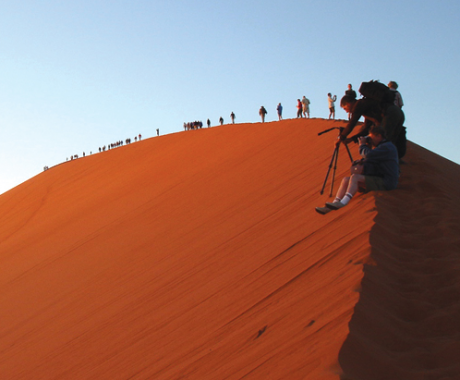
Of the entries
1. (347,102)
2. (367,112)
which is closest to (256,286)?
(347,102)

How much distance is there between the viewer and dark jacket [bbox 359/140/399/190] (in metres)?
5.50

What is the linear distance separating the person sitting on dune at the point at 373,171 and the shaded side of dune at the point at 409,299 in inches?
12.0

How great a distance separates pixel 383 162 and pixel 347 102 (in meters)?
1.06

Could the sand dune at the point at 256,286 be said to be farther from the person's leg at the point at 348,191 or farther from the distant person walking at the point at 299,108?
the distant person walking at the point at 299,108

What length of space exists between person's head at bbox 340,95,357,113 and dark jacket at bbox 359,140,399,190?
2.49ft

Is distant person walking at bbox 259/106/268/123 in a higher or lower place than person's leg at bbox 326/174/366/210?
lower

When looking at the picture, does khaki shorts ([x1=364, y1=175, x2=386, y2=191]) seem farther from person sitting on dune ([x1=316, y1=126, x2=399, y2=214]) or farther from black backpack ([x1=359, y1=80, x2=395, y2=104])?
black backpack ([x1=359, y1=80, x2=395, y2=104])

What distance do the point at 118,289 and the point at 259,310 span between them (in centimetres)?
347

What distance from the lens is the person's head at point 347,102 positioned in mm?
6246

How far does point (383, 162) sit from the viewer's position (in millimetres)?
5551

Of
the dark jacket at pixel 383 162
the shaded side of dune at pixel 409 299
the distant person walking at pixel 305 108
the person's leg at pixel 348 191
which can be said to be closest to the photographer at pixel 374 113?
the dark jacket at pixel 383 162

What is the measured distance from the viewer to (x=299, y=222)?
6.27 meters

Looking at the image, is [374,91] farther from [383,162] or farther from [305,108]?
[305,108]

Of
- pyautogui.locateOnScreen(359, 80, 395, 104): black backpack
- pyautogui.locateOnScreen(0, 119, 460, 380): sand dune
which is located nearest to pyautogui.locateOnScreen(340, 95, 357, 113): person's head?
pyautogui.locateOnScreen(359, 80, 395, 104): black backpack
